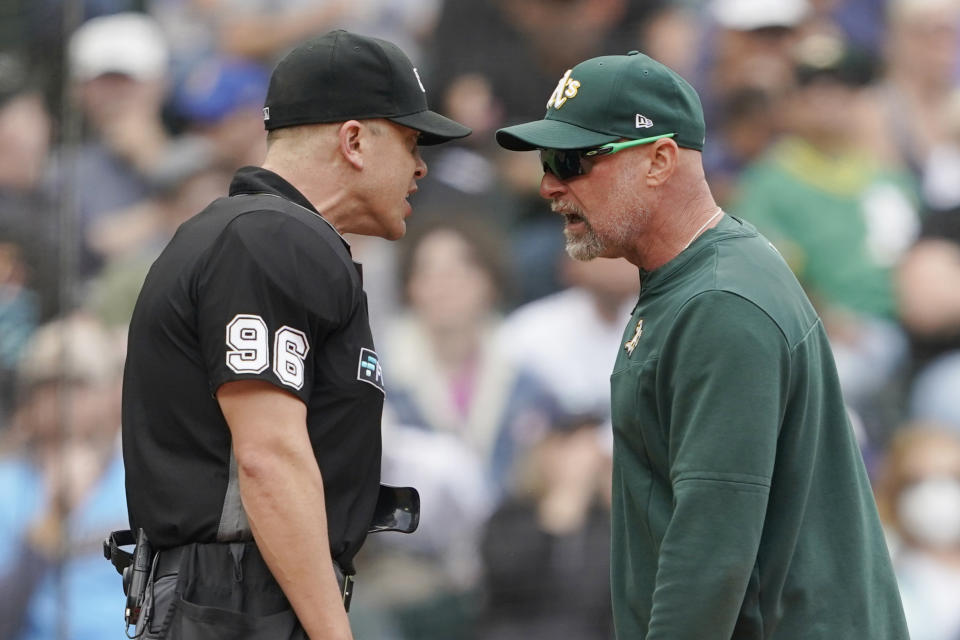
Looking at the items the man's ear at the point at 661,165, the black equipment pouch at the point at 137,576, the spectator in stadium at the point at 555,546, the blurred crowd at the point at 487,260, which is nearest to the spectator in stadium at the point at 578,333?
the blurred crowd at the point at 487,260

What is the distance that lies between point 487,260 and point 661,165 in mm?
3667

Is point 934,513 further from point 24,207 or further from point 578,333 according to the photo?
point 24,207

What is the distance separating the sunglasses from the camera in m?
2.88

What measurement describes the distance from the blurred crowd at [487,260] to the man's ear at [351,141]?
3486 mm

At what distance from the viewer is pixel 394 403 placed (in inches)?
255

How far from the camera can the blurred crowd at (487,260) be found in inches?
248

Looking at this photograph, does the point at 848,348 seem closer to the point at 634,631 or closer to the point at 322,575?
the point at 634,631

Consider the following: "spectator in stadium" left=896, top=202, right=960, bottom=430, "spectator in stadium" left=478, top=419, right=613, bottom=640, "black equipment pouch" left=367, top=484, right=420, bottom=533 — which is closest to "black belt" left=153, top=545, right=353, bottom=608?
"black equipment pouch" left=367, top=484, right=420, bottom=533

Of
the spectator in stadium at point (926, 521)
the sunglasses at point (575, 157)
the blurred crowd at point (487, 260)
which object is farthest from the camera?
the blurred crowd at point (487, 260)

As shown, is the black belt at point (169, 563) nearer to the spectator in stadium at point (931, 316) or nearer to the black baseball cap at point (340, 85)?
the black baseball cap at point (340, 85)

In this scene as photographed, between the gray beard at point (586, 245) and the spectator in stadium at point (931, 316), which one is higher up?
the gray beard at point (586, 245)

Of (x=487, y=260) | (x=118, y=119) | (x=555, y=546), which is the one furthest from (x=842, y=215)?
(x=118, y=119)

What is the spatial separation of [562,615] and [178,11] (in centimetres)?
356

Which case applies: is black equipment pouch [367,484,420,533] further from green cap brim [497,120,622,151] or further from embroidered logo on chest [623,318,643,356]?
green cap brim [497,120,622,151]
